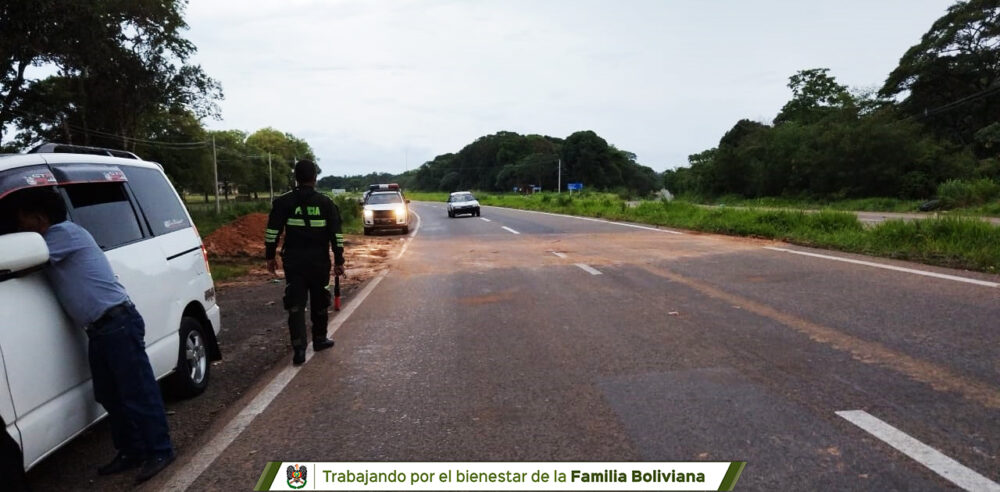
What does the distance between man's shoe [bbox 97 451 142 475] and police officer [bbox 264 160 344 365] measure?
2.12 metres

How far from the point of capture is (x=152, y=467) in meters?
3.56

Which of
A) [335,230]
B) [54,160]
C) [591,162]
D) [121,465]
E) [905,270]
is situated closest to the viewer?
[121,465]

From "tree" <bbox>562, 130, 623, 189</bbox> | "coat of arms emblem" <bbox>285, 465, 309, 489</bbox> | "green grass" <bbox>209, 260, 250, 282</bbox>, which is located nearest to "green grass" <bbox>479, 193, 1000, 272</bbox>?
"coat of arms emblem" <bbox>285, 465, 309, 489</bbox>

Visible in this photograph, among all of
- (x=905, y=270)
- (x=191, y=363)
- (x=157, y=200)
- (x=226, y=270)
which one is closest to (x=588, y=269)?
(x=905, y=270)

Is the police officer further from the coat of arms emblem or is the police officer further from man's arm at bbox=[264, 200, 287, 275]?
the coat of arms emblem

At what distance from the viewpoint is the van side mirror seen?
295cm

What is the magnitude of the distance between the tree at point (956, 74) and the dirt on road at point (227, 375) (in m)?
49.7

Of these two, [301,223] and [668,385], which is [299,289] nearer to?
[301,223]

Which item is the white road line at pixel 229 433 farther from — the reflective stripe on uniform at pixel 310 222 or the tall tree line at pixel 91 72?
the tall tree line at pixel 91 72

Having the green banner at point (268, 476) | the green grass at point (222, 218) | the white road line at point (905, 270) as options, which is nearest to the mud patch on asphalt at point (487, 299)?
the green banner at point (268, 476)

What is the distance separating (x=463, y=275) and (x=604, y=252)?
4.43 metres

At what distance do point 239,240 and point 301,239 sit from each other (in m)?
13.1

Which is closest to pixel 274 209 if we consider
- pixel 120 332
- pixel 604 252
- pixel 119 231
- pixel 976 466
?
pixel 119 231

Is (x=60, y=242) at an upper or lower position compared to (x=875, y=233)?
upper
